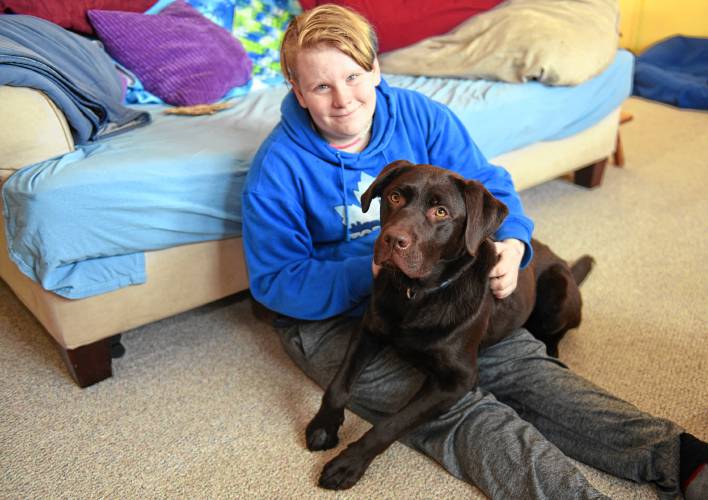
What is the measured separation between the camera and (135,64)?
2.27 meters

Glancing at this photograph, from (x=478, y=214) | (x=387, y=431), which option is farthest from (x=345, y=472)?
(x=478, y=214)

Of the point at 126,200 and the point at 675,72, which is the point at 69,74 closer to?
the point at 126,200

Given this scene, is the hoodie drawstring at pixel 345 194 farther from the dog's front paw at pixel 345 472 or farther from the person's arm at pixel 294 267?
the dog's front paw at pixel 345 472

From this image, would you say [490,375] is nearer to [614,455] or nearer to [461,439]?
[461,439]

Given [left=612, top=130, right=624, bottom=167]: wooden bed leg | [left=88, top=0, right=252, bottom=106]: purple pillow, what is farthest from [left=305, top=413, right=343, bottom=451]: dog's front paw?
[left=612, top=130, right=624, bottom=167]: wooden bed leg

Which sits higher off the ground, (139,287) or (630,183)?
(139,287)

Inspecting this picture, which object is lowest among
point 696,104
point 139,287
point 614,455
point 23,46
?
point 696,104

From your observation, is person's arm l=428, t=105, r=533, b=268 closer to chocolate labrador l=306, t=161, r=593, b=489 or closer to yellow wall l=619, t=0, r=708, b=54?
chocolate labrador l=306, t=161, r=593, b=489

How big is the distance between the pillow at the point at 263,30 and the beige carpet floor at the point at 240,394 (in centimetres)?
106

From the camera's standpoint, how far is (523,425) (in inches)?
54.7

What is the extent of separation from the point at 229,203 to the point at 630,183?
2057 mm

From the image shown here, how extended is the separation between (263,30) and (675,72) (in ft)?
10.3

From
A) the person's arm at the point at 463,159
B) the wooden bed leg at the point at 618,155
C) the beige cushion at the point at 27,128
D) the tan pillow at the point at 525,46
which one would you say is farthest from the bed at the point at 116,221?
the wooden bed leg at the point at 618,155

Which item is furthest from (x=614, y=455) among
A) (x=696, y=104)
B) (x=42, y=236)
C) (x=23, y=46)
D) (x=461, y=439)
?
(x=696, y=104)
